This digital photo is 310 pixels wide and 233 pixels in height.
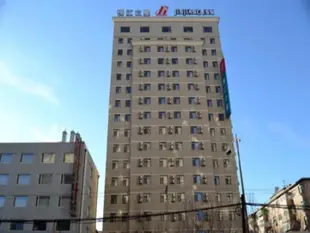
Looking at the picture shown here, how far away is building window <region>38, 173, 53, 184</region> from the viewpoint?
141ft

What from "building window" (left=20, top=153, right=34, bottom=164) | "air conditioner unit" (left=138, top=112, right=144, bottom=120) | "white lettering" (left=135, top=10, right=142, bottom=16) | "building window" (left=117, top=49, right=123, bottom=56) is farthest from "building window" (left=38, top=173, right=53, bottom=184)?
"white lettering" (left=135, top=10, right=142, bottom=16)

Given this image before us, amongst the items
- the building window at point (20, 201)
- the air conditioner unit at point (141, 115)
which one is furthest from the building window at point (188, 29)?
the building window at point (20, 201)

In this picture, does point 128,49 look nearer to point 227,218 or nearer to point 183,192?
point 183,192

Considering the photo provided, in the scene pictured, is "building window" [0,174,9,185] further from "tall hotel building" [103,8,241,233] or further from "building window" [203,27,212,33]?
"building window" [203,27,212,33]

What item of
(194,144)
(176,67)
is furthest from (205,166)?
(176,67)

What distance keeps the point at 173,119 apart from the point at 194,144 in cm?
582

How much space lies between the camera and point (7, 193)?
42.2 m

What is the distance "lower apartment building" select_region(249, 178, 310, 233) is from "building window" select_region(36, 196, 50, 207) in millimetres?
28001

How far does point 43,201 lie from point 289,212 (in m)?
43.7

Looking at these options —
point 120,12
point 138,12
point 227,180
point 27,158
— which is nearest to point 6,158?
point 27,158

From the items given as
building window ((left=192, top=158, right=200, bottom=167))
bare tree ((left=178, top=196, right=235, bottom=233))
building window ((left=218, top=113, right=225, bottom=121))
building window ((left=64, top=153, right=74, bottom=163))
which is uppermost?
building window ((left=218, top=113, right=225, bottom=121))

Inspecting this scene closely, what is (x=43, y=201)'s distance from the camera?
41.8 m

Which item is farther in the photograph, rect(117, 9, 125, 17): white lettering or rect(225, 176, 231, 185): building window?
rect(117, 9, 125, 17): white lettering

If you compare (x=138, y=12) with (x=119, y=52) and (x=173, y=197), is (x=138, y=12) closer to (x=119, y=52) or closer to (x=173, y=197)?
(x=119, y=52)
